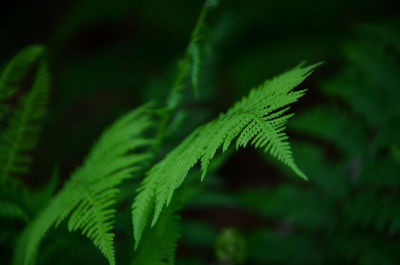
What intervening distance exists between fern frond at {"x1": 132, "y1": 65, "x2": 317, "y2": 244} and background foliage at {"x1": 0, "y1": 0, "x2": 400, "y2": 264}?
17 cm

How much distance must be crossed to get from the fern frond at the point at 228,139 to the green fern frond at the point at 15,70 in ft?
2.38

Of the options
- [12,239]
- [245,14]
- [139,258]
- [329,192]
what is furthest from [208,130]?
[245,14]

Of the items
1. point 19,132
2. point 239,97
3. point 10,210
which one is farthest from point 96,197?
point 239,97

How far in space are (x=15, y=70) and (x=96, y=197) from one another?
665 mm

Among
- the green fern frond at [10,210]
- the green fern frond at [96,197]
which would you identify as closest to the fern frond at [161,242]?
the green fern frond at [96,197]

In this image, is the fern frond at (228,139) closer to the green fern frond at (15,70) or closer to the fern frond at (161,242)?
the fern frond at (161,242)

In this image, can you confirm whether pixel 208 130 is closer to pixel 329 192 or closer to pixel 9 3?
pixel 329 192

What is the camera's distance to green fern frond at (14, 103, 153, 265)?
991 millimetres

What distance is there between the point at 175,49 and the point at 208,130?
8.33 ft

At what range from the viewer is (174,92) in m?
1.31

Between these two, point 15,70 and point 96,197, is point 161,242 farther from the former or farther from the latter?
point 15,70

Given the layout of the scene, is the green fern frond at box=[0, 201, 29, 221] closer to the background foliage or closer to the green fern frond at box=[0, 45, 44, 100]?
the background foliage

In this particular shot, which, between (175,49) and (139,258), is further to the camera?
(175,49)

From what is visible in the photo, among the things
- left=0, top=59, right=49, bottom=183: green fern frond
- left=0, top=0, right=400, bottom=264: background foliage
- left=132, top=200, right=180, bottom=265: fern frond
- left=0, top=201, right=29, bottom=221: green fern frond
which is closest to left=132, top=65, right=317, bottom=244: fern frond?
left=132, top=200, right=180, bottom=265: fern frond
